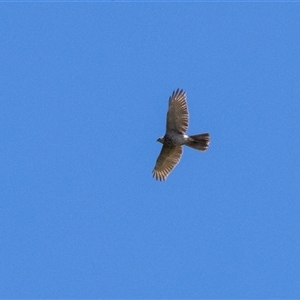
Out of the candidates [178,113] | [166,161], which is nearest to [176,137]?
[178,113]

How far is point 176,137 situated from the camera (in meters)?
38.8

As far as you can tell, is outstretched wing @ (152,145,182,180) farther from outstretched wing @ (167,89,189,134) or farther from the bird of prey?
outstretched wing @ (167,89,189,134)

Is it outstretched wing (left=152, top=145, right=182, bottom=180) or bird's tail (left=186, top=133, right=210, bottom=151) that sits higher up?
outstretched wing (left=152, top=145, right=182, bottom=180)

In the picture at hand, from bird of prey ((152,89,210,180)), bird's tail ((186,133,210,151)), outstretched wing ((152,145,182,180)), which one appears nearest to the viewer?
bird's tail ((186,133,210,151))

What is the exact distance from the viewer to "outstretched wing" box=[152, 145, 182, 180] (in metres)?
39.9

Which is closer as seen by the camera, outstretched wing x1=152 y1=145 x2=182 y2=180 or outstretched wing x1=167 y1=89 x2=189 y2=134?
outstretched wing x1=167 y1=89 x2=189 y2=134

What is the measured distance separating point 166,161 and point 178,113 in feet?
8.76

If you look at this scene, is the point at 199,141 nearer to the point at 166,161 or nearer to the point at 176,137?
the point at 176,137

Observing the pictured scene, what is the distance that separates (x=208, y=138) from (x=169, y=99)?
194 centimetres

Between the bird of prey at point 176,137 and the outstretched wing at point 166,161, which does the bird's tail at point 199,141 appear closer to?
the bird of prey at point 176,137

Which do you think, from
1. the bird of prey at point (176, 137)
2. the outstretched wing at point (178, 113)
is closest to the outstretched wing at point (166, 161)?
the bird of prey at point (176, 137)

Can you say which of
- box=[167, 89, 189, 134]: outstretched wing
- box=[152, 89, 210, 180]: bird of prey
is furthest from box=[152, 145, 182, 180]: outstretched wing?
box=[167, 89, 189, 134]: outstretched wing

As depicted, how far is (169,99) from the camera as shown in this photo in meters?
38.1

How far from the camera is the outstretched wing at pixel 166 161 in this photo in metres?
39.9
